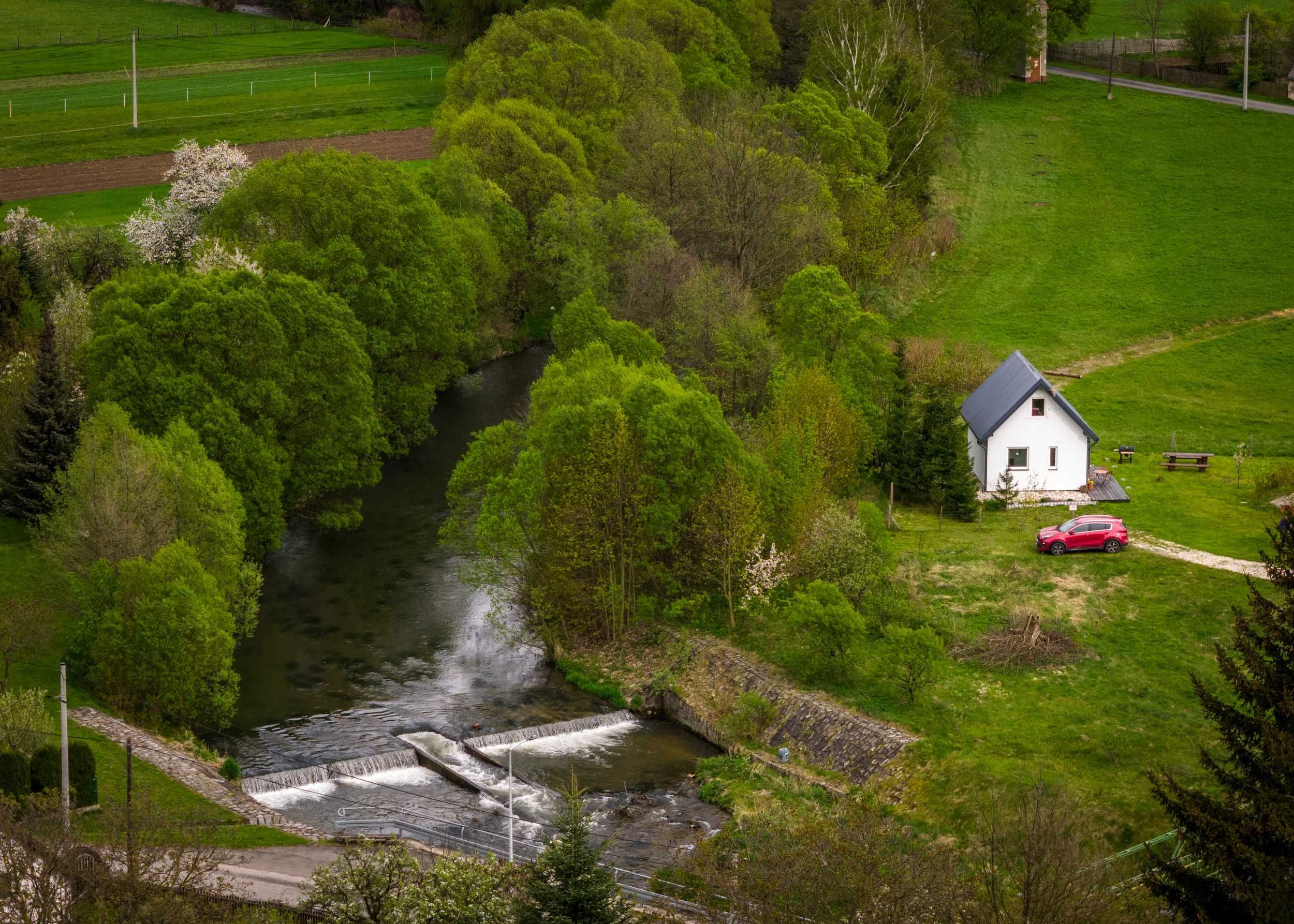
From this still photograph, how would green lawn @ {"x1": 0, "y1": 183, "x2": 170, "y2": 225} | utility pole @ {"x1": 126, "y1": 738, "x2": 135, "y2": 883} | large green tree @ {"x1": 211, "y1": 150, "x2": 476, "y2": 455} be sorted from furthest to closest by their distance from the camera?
green lawn @ {"x1": 0, "y1": 183, "x2": 170, "y2": 225} → large green tree @ {"x1": 211, "y1": 150, "x2": 476, "y2": 455} → utility pole @ {"x1": 126, "y1": 738, "x2": 135, "y2": 883}

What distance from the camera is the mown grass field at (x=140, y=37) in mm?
138000

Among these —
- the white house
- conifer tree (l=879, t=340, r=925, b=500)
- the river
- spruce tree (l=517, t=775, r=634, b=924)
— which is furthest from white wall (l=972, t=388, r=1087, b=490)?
spruce tree (l=517, t=775, r=634, b=924)

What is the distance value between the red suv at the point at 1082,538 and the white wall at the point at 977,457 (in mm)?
6958

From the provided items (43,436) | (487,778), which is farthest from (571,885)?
(43,436)

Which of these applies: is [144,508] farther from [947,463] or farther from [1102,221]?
[1102,221]

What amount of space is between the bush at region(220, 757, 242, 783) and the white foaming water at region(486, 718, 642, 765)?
786 cm

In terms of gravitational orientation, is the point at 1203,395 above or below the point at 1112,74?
below

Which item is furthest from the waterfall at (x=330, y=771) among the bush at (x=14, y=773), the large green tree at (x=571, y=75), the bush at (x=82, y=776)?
the large green tree at (x=571, y=75)

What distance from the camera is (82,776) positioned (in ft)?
143

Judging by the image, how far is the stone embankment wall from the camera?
1919 inches

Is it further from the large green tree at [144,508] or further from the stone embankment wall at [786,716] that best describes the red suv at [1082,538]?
the large green tree at [144,508]

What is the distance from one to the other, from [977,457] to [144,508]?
35.9 metres

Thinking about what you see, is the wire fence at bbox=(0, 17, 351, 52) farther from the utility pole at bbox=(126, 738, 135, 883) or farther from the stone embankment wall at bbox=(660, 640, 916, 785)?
the utility pole at bbox=(126, 738, 135, 883)

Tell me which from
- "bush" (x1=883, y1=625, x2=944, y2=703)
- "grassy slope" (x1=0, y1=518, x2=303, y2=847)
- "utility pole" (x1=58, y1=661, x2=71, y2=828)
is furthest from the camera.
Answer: "bush" (x1=883, y1=625, x2=944, y2=703)
